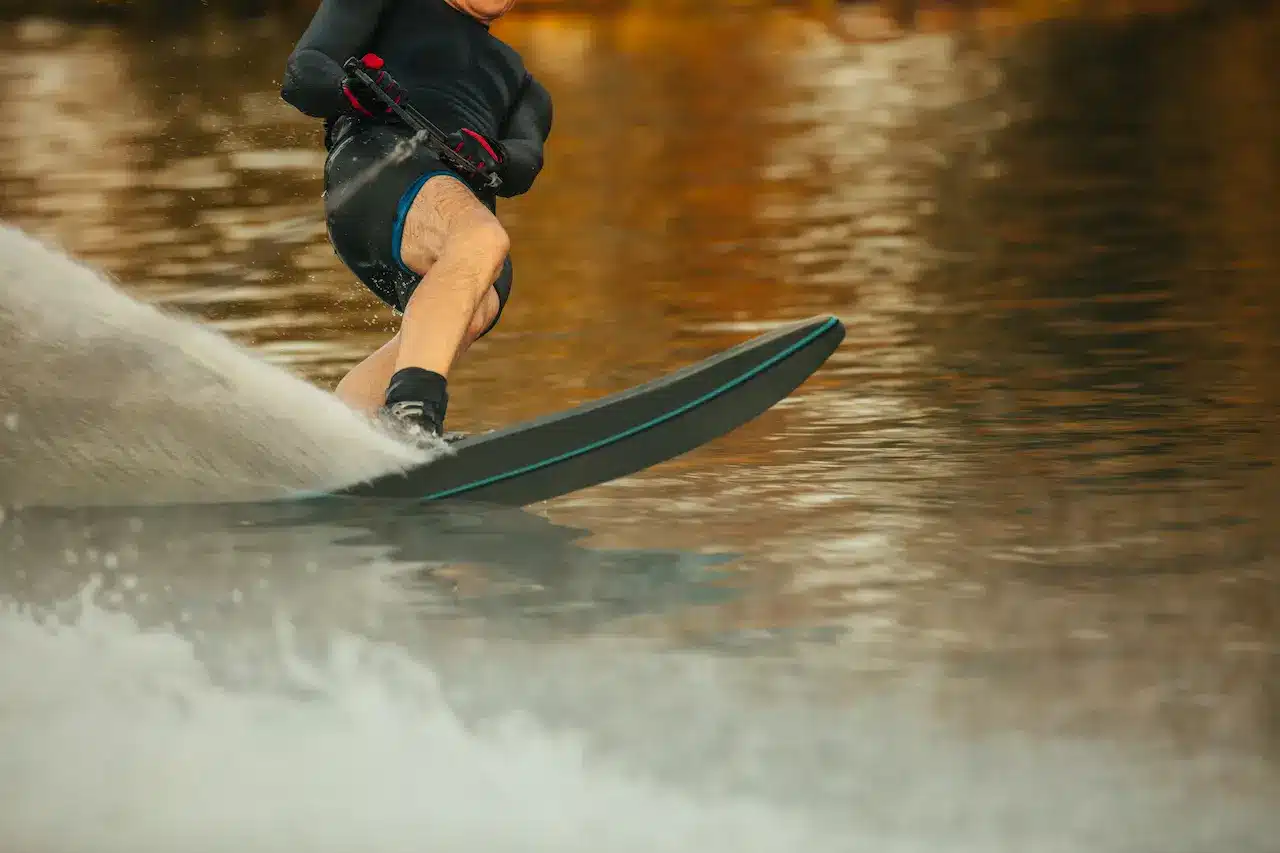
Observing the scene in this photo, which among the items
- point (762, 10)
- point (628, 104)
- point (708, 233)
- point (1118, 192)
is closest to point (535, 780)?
point (708, 233)

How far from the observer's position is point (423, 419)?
551 centimetres

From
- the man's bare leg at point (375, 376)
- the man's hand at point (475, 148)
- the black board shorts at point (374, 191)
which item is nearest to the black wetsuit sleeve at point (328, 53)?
the black board shorts at point (374, 191)

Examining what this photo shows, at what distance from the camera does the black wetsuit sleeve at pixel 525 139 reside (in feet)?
18.7

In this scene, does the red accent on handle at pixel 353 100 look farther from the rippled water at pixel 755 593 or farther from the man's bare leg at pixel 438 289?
the rippled water at pixel 755 593

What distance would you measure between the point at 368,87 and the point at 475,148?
0.31 meters

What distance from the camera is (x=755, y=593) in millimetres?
4758

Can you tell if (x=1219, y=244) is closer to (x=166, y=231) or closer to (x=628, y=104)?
(x=166, y=231)

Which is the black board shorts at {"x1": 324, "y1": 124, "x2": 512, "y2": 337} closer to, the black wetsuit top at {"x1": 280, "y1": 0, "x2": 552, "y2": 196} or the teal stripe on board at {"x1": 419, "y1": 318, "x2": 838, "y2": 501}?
the black wetsuit top at {"x1": 280, "y1": 0, "x2": 552, "y2": 196}

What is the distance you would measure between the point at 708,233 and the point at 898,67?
12.5 meters

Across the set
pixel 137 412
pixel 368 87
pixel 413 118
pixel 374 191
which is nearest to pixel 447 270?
pixel 374 191

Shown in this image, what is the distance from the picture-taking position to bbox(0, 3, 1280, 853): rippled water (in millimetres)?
3461

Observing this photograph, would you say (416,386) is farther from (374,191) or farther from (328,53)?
(328,53)

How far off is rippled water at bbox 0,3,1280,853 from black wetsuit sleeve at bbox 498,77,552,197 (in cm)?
85

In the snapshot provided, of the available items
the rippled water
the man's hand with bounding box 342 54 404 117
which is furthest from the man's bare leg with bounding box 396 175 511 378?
the rippled water
